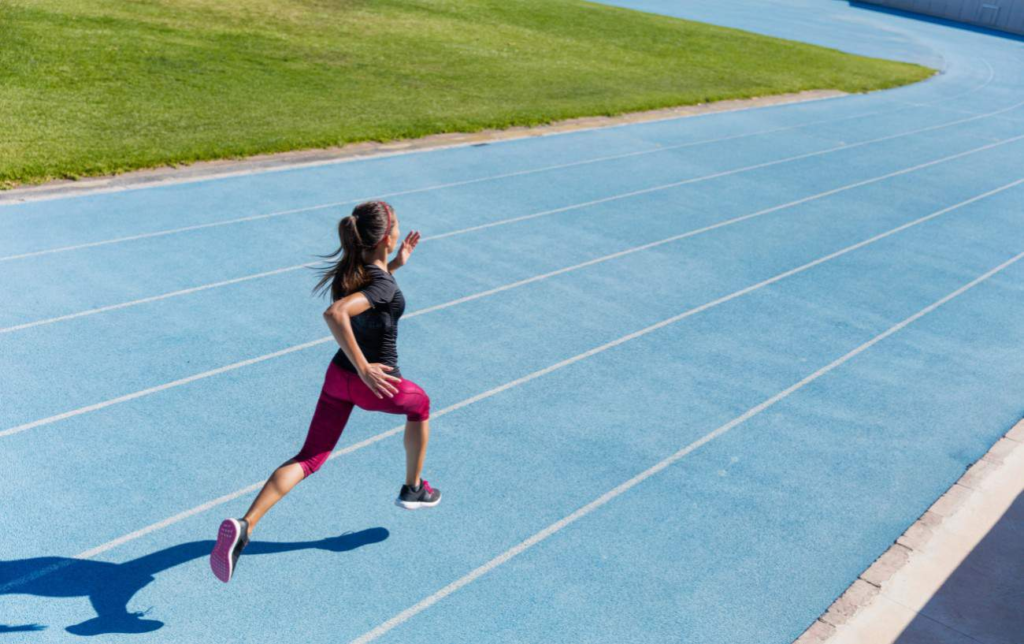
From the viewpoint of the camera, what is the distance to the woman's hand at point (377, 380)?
4.71 m

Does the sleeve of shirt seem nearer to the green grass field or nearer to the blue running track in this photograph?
the blue running track

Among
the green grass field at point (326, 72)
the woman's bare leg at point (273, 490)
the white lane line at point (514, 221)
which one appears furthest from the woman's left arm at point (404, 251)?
the green grass field at point (326, 72)

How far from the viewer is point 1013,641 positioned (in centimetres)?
519

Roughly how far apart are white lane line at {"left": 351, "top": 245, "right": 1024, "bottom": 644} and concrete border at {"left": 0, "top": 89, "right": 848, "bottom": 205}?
25.2 feet

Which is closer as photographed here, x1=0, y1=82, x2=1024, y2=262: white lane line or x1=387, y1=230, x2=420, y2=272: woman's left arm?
x1=387, y1=230, x2=420, y2=272: woman's left arm

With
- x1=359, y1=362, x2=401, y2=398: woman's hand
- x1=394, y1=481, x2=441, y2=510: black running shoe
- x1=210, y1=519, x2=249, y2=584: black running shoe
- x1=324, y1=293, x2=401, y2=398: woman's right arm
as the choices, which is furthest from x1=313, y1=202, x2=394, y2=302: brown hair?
x1=394, y1=481, x2=441, y2=510: black running shoe

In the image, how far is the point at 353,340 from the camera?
4672mm

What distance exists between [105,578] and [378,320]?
78.4 inches

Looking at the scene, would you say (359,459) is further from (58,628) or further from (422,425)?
(58,628)

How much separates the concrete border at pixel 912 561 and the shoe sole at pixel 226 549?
2.93m

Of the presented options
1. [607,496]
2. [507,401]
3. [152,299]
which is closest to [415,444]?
[607,496]

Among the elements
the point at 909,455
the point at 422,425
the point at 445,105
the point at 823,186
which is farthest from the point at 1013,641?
the point at 445,105

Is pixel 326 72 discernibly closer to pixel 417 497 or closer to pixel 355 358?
pixel 417 497

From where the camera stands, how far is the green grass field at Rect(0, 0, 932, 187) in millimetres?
13930
